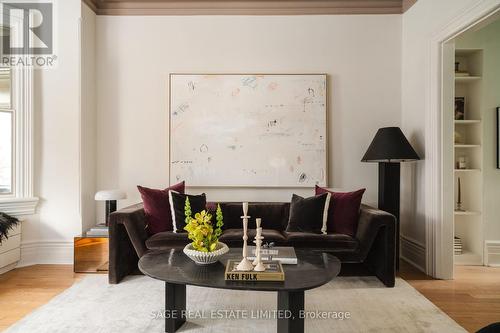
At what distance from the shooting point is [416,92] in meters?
3.62

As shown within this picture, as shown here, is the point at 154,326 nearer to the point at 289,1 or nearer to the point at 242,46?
the point at 242,46

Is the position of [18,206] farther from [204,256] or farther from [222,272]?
[222,272]

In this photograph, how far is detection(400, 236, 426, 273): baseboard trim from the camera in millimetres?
3473

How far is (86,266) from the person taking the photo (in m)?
3.36

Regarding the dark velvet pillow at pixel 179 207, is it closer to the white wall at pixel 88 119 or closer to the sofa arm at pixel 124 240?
the sofa arm at pixel 124 240

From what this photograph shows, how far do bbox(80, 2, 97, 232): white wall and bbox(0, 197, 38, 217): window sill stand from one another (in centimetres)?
53

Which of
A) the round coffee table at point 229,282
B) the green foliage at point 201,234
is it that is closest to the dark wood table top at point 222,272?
the round coffee table at point 229,282

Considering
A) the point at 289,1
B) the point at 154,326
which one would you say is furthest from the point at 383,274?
the point at 289,1

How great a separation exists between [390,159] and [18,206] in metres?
4.11

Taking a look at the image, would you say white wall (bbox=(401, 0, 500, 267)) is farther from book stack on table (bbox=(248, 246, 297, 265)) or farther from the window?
the window

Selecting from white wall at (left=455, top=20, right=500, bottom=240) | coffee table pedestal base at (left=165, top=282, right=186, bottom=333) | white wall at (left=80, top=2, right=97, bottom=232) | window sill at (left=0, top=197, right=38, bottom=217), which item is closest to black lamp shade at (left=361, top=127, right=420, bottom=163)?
white wall at (left=455, top=20, right=500, bottom=240)

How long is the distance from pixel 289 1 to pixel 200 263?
3.38 m

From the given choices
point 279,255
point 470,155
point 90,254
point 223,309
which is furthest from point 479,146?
point 90,254

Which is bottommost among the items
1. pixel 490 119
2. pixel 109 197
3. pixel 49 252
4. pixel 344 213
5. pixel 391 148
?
pixel 49 252
